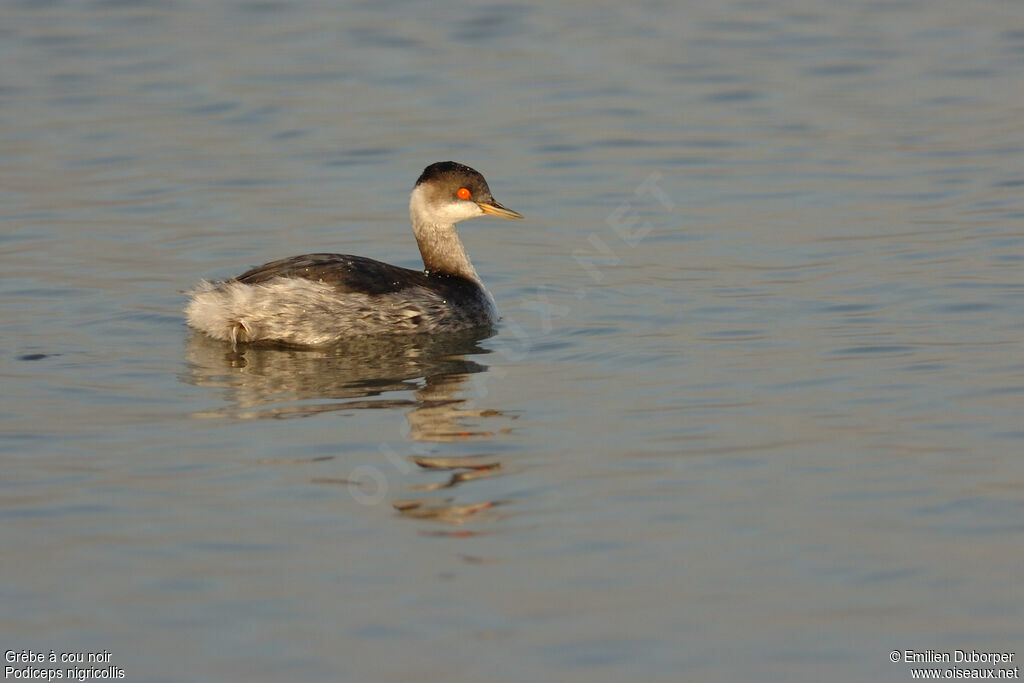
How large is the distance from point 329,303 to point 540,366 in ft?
5.25

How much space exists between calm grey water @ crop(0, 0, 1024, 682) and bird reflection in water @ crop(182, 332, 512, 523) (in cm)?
4

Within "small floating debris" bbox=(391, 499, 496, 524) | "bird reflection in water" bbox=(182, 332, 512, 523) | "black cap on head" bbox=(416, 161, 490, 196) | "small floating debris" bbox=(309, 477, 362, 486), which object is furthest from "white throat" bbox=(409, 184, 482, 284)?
A: "small floating debris" bbox=(391, 499, 496, 524)

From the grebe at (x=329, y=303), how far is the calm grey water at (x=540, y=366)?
260 millimetres

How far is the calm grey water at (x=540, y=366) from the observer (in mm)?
5820

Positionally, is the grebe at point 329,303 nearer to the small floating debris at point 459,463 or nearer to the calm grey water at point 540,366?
the calm grey water at point 540,366

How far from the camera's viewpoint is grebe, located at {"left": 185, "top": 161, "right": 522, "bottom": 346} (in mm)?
10094

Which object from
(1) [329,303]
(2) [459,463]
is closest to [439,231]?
(1) [329,303]

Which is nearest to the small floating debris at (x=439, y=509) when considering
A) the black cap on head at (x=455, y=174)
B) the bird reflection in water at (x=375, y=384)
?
the bird reflection in water at (x=375, y=384)

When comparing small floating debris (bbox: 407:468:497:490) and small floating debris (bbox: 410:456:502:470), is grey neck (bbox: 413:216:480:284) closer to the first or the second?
small floating debris (bbox: 410:456:502:470)

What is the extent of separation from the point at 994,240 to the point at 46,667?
8.15 metres

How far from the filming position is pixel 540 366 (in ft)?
30.6

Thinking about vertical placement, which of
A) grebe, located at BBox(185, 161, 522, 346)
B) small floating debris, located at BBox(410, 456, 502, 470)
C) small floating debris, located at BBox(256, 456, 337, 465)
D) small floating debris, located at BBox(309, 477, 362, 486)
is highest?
grebe, located at BBox(185, 161, 522, 346)

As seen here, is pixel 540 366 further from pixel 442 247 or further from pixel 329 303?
pixel 442 247

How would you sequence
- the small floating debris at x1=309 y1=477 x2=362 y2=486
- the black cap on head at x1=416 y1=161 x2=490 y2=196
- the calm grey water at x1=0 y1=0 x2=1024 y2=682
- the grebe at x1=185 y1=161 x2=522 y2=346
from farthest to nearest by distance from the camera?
the black cap on head at x1=416 y1=161 x2=490 y2=196, the grebe at x1=185 y1=161 x2=522 y2=346, the small floating debris at x1=309 y1=477 x2=362 y2=486, the calm grey water at x1=0 y1=0 x2=1024 y2=682
